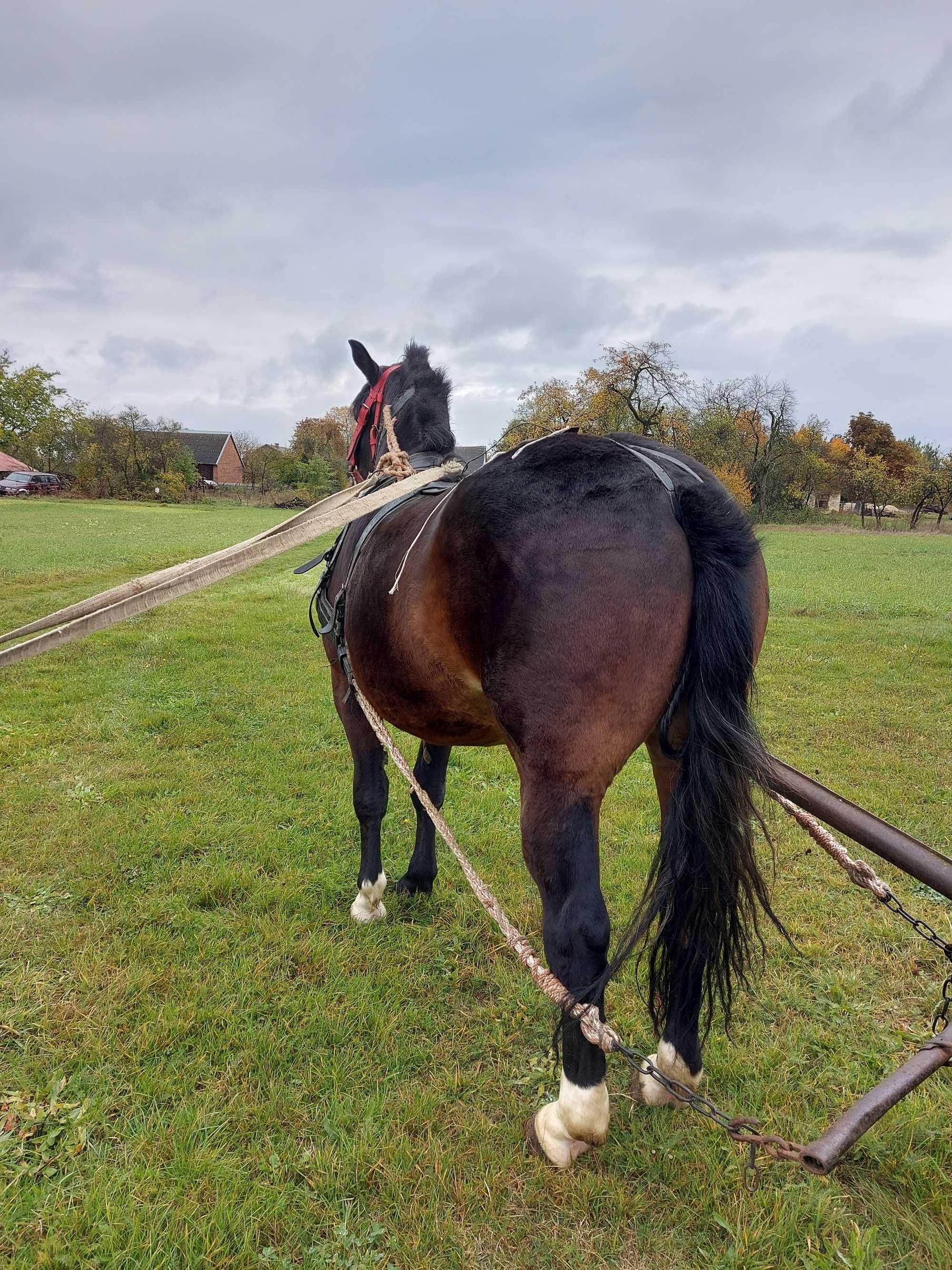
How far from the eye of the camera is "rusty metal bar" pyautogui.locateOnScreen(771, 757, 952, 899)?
1.74 metres

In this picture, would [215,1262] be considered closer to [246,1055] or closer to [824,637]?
[246,1055]

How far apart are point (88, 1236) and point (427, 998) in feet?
4.38

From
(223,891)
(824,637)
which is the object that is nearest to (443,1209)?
(223,891)

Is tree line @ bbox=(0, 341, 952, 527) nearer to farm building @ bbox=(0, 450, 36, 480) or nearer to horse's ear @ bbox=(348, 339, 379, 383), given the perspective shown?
farm building @ bbox=(0, 450, 36, 480)

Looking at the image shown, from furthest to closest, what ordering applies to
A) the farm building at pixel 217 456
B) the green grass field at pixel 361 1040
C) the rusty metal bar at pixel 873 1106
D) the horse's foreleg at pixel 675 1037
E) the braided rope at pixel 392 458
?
the farm building at pixel 217 456
the braided rope at pixel 392 458
the horse's foreleg at pixel 675 1037
the green grass field at pixel 361 1040
the rusty metal bar at pixel 873 1106

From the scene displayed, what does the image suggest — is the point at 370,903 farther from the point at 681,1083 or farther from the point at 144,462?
the point at 144,462

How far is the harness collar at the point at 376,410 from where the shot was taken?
11.5ft

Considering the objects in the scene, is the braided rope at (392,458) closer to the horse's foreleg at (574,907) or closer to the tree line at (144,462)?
the horse's foreleg at (574,907)

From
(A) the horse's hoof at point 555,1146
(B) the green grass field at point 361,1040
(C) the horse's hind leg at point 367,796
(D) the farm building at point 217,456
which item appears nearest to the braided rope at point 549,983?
(A) the horse's hoof at point 555,1146

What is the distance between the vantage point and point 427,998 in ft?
9.45

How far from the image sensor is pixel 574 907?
71.3 inches

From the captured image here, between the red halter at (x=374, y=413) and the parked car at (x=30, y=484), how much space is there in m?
53.3

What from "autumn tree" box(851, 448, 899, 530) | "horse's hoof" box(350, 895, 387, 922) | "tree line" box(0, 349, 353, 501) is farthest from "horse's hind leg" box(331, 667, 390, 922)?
"autumn tree" box(851, 448, 899, 530)

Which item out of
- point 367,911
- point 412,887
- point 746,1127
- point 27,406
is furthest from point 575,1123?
point 27,406
